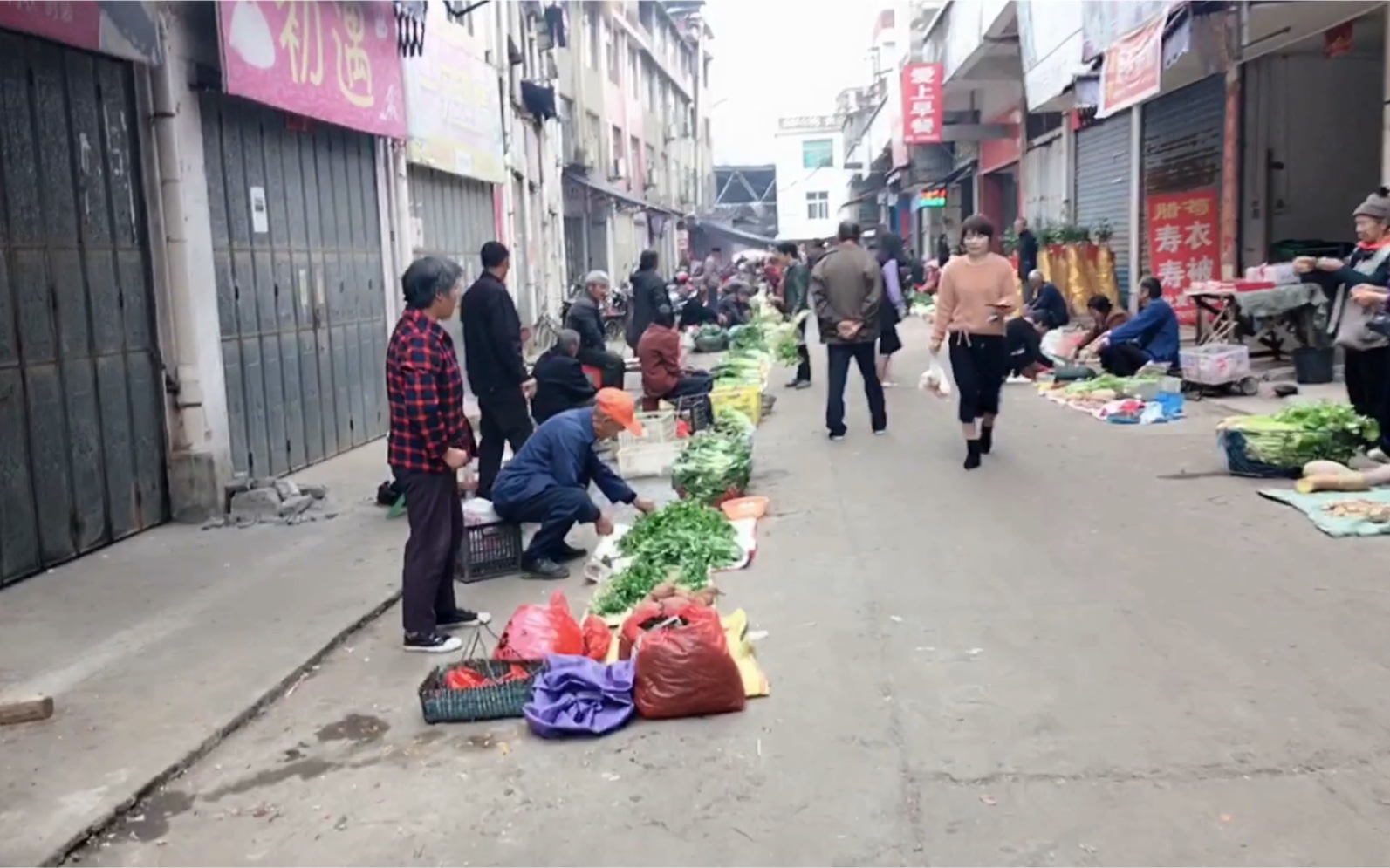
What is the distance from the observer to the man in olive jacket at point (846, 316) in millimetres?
11102

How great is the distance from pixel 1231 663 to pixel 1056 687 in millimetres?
767

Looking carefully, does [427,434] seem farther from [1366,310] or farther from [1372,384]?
[1372,384]

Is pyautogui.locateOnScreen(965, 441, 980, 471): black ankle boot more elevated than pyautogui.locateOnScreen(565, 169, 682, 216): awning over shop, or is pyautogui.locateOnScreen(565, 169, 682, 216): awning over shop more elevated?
pyautogui.locateOnScreen(565, 169, 682, 216): awning over shop

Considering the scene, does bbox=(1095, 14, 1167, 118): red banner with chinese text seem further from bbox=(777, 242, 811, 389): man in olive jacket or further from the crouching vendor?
the crouching vendor

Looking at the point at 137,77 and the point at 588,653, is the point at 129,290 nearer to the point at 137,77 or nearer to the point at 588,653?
the point at 137,77

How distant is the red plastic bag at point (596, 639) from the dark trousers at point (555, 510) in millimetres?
1407

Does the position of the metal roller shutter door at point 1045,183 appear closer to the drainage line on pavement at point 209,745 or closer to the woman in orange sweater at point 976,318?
the woman in orange sweater at point 976,318

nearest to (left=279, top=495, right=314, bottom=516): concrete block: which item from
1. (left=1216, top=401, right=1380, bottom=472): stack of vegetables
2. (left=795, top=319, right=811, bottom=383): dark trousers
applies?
(left=1216, top=401, right=1380, bottom=472): stack of vegetables

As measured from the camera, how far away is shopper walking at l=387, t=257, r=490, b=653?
231 inches

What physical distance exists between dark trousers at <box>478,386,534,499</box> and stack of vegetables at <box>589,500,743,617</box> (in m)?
1.66

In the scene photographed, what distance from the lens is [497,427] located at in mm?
8992

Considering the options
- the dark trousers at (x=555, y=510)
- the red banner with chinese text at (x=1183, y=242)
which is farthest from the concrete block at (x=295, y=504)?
the red banner with chinese text at (x=1183, y=242)

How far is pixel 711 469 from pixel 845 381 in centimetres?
288

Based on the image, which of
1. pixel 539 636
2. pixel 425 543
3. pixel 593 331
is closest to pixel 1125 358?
pixel 593 331
